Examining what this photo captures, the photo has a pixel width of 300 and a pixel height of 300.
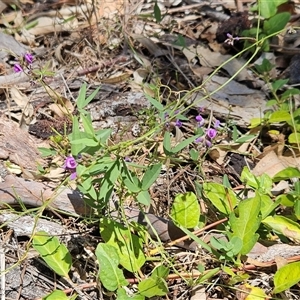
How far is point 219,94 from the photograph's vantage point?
251 centimetres

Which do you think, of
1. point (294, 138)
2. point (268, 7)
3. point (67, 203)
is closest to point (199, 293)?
point (67, 203)

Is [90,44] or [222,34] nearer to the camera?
[90,44]

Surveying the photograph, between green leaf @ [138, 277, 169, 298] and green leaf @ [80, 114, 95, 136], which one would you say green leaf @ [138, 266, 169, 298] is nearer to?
green leaf @ [138, 277, 169, 298]

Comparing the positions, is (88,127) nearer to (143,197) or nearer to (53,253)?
(143,197)

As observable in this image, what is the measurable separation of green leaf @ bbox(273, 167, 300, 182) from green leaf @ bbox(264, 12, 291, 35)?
0.88 m

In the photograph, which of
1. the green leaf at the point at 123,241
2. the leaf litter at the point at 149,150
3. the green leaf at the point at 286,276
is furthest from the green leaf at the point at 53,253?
the green leaf at the point at 286,276

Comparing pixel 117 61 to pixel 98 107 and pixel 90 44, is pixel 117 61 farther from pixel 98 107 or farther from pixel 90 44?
pixel 98 107

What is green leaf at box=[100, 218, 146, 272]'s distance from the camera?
5.54ft

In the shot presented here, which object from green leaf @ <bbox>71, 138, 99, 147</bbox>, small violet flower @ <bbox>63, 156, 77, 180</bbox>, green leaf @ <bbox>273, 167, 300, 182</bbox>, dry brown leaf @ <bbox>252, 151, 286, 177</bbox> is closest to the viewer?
green leaf @ <bbox>71, 138, 99, 147</bbox>

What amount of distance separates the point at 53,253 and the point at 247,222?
568 millimetres

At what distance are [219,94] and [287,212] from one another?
28.7 inches

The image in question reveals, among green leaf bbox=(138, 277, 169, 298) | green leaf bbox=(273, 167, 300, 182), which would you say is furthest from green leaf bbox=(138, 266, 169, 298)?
green leaf bbox=(273, 167, 300, 182)

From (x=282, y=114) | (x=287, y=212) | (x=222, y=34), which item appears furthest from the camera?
(x=222, y=34)

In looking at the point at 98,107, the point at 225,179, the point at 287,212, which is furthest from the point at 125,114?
the point at 287,212
